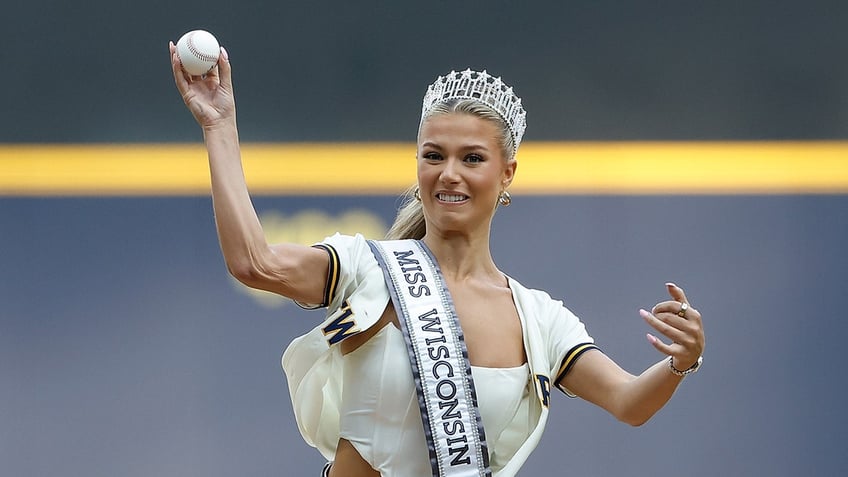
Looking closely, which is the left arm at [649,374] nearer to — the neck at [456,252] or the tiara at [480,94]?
the neck at [456,252]

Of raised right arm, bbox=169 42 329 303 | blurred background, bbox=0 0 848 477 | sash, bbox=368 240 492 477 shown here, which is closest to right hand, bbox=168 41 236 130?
raised right arm, bbox=169 42 329 303

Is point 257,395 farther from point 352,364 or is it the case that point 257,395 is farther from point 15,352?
point 352,364

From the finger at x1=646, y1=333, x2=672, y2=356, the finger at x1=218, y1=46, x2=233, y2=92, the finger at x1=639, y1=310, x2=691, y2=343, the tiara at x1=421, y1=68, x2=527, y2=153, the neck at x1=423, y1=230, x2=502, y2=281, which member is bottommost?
the finger at x1=646, y1=333, x2=672, y2=356

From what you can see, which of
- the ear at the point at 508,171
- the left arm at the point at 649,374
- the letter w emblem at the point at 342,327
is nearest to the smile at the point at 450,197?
the ear at the point at 508,171

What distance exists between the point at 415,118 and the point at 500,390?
7.55 feet

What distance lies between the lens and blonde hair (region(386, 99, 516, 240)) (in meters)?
2.36

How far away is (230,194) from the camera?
1.89 metres

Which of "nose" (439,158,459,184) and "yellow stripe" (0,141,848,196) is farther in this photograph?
"yellow stripe" (0,141,848,196)

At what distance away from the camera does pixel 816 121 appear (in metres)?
4.47

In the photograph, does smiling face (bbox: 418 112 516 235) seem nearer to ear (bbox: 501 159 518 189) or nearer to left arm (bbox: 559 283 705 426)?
ear (bbox: 501 159 518 189)

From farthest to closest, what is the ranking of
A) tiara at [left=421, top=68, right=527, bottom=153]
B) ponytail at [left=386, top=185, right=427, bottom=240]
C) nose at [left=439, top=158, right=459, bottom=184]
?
ponytail at [left=386, top=185, right=427, bottom=240] < tiara at [left=421, top=68, right=527, bottom=153] < nose at [left=439, top=158, right=459, bottom=184]

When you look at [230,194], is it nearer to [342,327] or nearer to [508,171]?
[342,327]

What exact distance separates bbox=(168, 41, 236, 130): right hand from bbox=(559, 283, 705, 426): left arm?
80 centimetres

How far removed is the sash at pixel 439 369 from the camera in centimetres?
217
